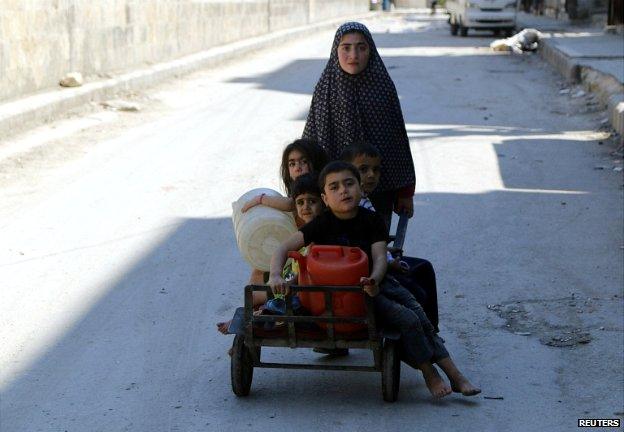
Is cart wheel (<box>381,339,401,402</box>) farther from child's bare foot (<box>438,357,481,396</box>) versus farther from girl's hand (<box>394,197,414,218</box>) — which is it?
girl's hand (<box>394,197,414,218</box>)

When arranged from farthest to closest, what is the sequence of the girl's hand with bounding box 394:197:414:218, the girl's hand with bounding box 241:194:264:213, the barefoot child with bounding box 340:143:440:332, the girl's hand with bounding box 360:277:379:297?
1. the girl's hand with bounding box 394:197:414:218
2. the girl's hand with bounding box 241:194:264:213
3. the barefoot child with bounding box 340:143:440:332
4. the girl's hand with bounding box 360:277:379:297

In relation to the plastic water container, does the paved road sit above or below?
below

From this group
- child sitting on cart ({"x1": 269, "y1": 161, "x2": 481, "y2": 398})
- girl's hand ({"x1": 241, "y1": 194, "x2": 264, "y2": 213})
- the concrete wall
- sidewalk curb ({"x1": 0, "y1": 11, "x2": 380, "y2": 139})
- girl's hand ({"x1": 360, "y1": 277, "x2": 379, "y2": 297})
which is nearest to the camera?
girl's hand ({"x1": 360, "y1": 277, "x2": 379, "y2": 297})

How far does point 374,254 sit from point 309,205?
17.9 inches

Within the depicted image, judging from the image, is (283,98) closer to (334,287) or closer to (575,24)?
(334,287)

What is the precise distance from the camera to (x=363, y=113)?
5605 mm

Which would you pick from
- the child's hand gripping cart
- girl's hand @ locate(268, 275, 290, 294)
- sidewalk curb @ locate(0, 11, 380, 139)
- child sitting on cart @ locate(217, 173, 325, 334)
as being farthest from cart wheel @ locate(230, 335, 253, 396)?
sidewalk curb @ locate(0, 11, 380, 139)

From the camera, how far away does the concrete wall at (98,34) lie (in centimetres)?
1446

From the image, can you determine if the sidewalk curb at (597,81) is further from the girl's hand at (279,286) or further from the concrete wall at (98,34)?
the girl's hand at (279,286)

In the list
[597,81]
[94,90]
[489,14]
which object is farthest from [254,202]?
[489,14]

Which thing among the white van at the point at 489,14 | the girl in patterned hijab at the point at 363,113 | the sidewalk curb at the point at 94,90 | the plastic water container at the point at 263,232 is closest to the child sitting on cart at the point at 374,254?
the plastic water container at the point at 263,232

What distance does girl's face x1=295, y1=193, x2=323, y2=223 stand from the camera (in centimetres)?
511

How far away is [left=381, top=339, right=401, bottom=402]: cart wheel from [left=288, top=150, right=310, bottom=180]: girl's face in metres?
0.94

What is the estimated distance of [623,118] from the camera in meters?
12.6
